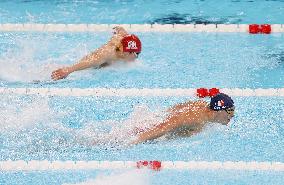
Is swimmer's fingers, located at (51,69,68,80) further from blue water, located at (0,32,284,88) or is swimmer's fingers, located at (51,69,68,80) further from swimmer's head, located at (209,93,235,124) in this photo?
swimmer's head, located at (209,93,235,124)

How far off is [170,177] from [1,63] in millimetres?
2327

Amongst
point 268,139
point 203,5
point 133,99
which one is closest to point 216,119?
point 268,139

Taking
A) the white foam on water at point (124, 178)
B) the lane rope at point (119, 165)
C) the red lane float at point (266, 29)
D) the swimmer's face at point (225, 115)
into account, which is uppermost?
the red lane float at point (266, 29)

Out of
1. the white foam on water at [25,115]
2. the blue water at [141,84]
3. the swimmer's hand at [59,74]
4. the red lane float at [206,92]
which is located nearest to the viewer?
the blue water at [141,84]

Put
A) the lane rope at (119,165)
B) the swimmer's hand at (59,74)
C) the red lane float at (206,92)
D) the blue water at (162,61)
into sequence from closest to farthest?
the lane rope at (119,165)
the red lane float at (206,92)
the swimmer's hand at (59,74)
the blue water at (162,61)

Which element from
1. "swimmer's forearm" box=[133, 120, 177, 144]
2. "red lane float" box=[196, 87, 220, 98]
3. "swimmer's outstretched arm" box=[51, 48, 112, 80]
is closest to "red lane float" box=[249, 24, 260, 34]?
"red lane float" box=[196, 87, 220, 98]

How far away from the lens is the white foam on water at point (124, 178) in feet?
15.3

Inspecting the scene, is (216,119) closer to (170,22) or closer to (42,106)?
(42,106)

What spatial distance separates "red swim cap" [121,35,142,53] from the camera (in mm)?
5941

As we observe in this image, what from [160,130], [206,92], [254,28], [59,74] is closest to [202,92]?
[206,92]

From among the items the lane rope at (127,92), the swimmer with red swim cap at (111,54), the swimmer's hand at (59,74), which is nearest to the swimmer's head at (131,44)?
the swimmer with red swim cap at (111,54)

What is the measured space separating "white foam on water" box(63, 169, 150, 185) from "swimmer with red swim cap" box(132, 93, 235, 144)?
284 mm

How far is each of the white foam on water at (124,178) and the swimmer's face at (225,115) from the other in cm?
65

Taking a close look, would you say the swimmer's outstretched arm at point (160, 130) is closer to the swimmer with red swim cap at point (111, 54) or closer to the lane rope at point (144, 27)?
the swimmer with red swim cap at point (111, 54)
